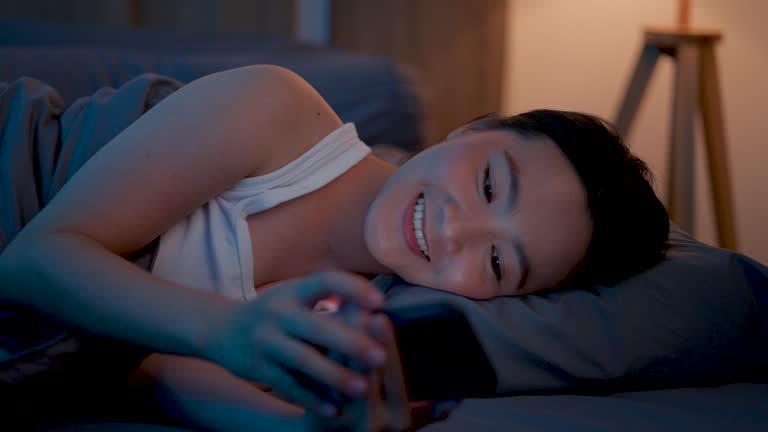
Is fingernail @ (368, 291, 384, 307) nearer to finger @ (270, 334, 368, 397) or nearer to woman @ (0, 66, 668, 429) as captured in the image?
finger @ (270, 334, 368, 397)

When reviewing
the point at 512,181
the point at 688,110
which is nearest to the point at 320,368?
the point at 512,181

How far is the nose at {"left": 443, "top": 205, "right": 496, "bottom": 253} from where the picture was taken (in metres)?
1.02

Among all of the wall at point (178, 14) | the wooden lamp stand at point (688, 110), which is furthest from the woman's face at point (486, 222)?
the wall at point (178, 14)

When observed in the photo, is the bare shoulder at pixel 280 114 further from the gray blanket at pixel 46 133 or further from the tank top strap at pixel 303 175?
the gray blanket at pixel 46 133

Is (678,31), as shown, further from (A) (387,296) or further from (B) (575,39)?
(A) (387,296)

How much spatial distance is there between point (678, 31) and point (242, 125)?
5.55ft

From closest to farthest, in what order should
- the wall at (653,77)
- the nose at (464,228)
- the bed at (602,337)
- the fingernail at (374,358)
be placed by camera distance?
the fingernail at (374,358) → the bed at (602,337) → the nose at (464,228) → the wall at (653,77)

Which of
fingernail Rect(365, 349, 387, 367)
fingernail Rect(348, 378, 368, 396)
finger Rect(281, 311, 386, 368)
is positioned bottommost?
fingernail Rect(348, 378, 368, 396)

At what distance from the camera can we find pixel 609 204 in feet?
3.55

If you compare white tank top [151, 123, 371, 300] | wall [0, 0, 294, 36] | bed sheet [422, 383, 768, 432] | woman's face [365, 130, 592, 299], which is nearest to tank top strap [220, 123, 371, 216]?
white tank top [151, 123, 371, 300]

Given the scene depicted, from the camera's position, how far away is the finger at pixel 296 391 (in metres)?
0.64

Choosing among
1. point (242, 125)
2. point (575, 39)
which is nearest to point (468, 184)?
point (242, 125)

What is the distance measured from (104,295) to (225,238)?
0.89ft

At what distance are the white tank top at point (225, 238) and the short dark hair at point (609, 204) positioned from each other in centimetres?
31
